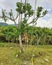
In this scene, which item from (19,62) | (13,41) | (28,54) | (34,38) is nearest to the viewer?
(19,62)

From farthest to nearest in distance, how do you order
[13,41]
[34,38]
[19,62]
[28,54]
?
[13,41], [34,38], [28,54], [19,62]

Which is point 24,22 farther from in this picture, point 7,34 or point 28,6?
point 7,34

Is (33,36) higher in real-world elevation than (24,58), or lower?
higher

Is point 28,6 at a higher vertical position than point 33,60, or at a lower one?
higher

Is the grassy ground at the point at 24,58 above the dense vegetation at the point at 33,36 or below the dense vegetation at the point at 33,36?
below

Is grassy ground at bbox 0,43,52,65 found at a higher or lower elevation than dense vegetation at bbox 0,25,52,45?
lower

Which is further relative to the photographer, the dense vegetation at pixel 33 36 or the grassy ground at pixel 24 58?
the dense vegetation at pixel 33 36

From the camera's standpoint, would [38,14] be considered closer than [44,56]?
Yes

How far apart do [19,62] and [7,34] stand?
16.4 feet

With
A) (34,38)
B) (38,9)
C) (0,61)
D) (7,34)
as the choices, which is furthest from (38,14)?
(7,34)

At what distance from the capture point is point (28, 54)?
11617 mm

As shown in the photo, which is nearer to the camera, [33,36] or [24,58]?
[24,58]

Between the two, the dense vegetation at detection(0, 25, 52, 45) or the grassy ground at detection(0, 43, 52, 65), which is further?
the dense vegetation at detection(0, 25, 52, 45)

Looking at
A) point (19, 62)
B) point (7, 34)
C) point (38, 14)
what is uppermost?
point (38, 14)
